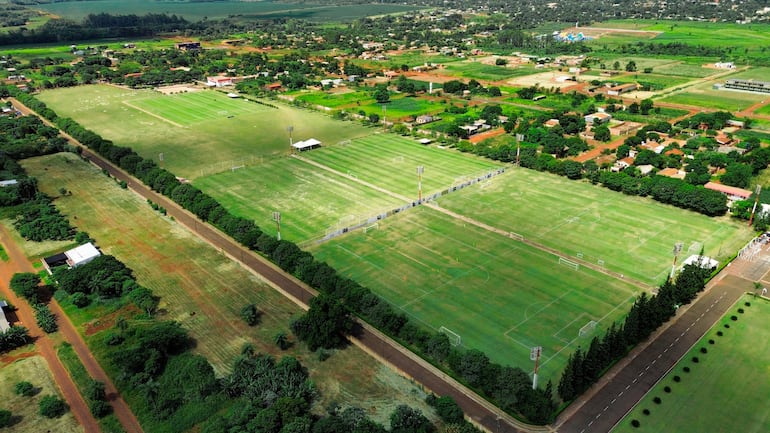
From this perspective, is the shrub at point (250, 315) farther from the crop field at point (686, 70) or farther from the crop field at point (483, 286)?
the crop field at point (686, 70)

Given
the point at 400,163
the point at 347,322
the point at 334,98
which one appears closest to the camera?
the point at 347,322

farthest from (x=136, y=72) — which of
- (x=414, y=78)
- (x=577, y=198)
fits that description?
(x=577, y=198)

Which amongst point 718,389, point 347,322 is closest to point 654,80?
point 718,389

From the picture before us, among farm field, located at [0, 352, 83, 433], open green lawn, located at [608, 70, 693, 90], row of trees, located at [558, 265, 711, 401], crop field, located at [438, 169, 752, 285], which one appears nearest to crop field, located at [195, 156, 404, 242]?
crop field, located at [438, 169, 752, 285]

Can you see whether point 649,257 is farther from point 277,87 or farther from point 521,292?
point 277,87

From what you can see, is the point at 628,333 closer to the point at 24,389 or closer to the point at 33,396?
the point at 33,396

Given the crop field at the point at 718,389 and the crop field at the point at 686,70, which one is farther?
the crop field at the point at 686,70

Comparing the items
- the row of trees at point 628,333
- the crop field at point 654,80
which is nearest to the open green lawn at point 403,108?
the crop field at point 654,80
